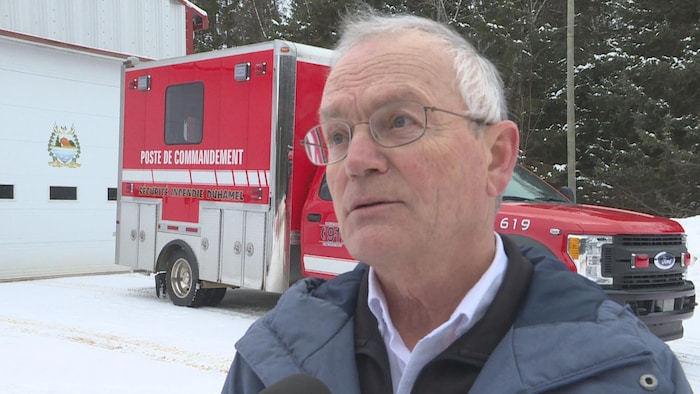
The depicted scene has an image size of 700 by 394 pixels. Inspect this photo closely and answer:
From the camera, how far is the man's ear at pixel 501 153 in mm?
1747

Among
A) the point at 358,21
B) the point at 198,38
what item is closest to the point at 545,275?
the point at 358,21

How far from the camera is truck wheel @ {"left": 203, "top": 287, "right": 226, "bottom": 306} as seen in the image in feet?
31.7

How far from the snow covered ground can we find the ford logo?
0.83m

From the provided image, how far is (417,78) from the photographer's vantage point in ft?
5.47

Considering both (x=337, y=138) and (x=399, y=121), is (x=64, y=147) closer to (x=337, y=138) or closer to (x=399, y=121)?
(x=337, y=138)

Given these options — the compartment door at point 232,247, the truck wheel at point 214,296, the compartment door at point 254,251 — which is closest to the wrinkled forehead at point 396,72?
the compartment door at point 254,251

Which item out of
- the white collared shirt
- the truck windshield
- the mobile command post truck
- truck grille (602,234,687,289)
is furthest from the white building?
the white collared shirt

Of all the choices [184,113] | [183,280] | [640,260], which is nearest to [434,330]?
[640,260]

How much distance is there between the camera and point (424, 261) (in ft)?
5.50

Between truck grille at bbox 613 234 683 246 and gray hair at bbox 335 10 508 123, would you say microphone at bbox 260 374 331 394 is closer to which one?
gray hair at bbox 335 10 508 123

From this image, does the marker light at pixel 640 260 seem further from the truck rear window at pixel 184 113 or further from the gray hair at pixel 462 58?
the truck rear window at pixel 184 113

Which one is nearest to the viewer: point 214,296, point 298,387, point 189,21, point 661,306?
point 298,387

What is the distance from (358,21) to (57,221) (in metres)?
12.2

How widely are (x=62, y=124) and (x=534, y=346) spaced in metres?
12.8
